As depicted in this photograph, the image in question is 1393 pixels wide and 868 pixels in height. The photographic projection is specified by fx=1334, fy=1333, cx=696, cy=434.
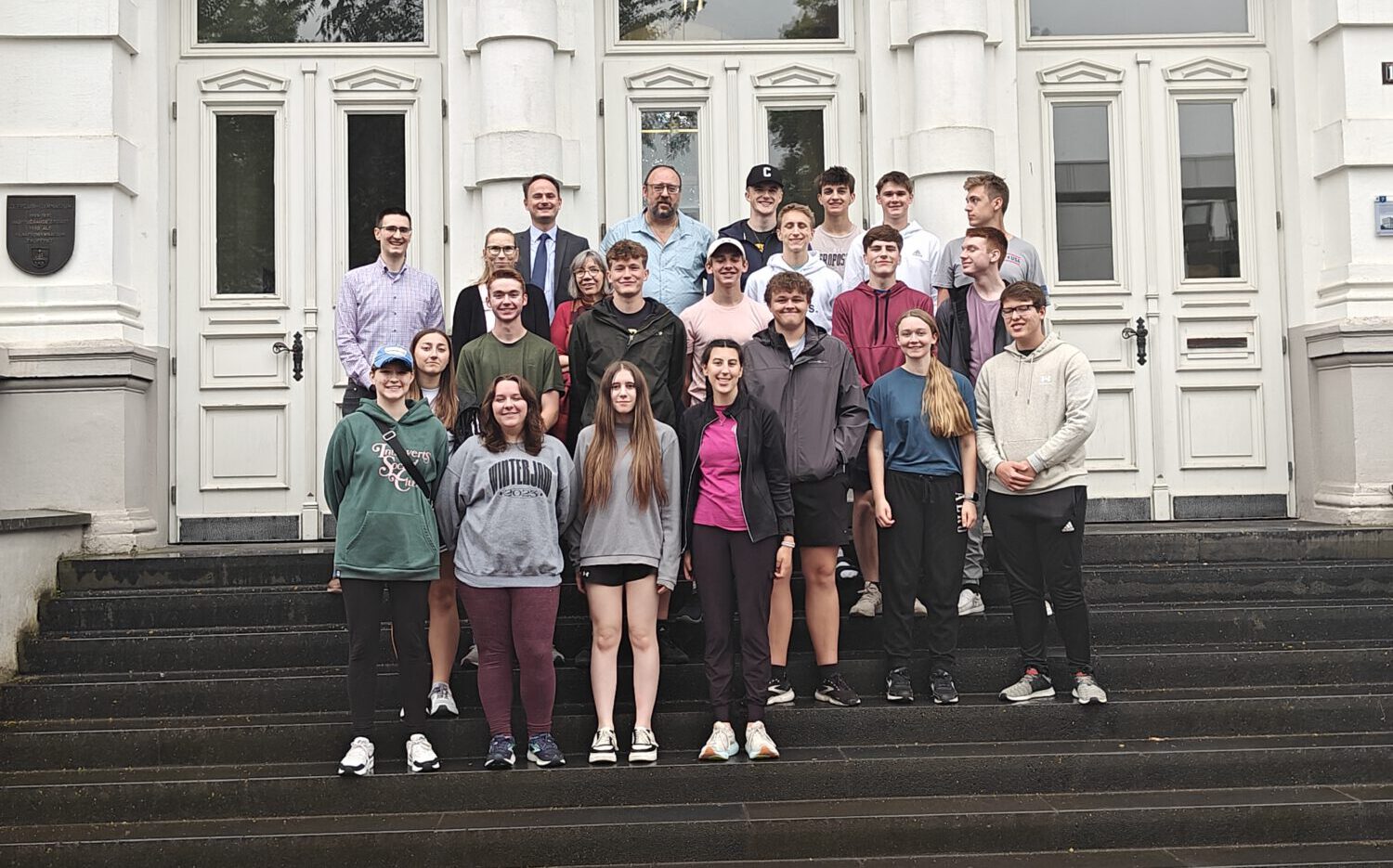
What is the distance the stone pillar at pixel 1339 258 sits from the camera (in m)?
8.80

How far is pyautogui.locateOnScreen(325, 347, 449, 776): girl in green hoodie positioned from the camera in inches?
232

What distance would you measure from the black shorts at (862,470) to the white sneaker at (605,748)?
185cm

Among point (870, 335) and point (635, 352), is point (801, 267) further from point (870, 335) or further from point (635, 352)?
point (635, 352)

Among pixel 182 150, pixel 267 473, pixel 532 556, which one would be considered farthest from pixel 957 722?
Result: pixel 182 150

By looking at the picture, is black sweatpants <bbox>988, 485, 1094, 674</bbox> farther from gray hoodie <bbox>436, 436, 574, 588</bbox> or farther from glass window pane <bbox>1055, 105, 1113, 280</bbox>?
glass window pane <bbox>1055, 105, 1113, 280</bbox>

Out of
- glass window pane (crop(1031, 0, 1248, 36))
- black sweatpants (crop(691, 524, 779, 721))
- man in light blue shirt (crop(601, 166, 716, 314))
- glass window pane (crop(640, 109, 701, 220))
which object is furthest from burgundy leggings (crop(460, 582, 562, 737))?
glass window pane (crop(1031, 0, 1248, 36))

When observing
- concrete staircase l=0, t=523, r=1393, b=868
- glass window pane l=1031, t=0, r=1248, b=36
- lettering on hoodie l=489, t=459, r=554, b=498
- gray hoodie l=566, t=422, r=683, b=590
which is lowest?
concrete staircase l=0, t=523, r=1393, b=868

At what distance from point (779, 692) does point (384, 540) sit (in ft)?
6.57

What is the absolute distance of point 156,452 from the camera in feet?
29.4

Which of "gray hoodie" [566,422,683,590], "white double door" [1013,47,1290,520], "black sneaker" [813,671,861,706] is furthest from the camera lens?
→ "white double door" [1013,47,1290,520]

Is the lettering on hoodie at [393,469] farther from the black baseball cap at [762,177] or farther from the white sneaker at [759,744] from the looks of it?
the black baseball cap at [762,177]

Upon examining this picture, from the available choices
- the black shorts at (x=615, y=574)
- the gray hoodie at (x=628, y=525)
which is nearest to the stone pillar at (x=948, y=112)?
the gray hoodie at (x=628, y=525)

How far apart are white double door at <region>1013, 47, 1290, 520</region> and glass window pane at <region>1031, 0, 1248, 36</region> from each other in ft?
0.66

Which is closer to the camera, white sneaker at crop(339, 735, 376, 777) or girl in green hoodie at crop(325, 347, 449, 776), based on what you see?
white sneaker at crop(339, 735, 376, 777)
